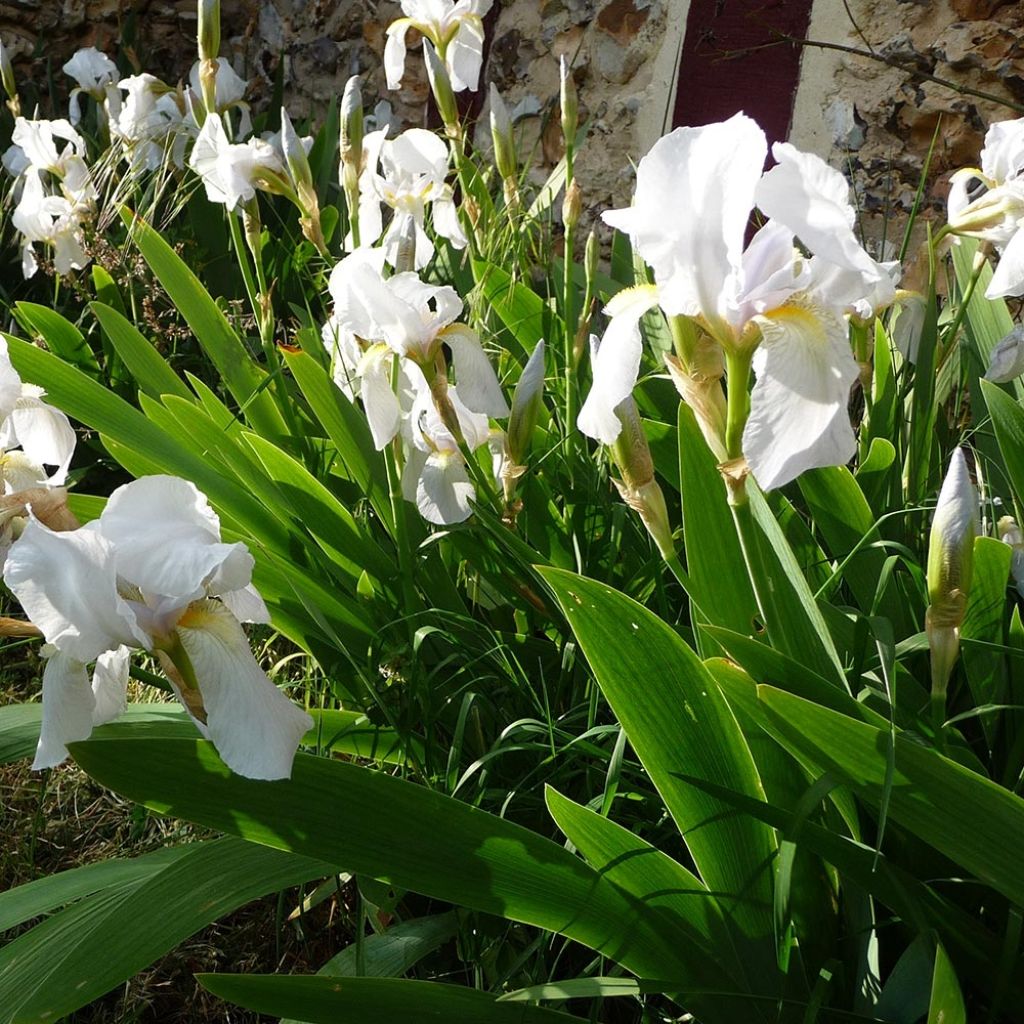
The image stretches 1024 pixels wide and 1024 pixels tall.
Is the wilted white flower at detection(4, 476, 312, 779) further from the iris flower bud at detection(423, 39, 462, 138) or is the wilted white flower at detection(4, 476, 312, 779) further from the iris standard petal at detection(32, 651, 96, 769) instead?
the iris flower bud at detection(423, 39, 462, 138)

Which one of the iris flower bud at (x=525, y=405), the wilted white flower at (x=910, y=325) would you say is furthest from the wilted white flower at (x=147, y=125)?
the wilted white flower at (x=910, y=325)

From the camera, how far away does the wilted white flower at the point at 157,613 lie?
713mm

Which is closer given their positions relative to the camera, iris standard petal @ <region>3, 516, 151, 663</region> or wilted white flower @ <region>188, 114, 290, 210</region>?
iris standard petal @ <region>3, 516, 151, 663</region>

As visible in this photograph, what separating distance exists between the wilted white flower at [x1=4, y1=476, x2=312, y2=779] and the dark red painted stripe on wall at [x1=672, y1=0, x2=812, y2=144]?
90.6 inches

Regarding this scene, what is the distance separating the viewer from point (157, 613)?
758 millimetres

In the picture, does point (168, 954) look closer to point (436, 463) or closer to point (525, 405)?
point (436, 463)

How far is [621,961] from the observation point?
2.73 ft

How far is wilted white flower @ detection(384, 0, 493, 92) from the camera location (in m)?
1.78

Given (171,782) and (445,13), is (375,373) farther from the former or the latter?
(445,13)

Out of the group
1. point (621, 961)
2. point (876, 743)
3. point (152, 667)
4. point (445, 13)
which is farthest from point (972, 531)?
point (445, 13)

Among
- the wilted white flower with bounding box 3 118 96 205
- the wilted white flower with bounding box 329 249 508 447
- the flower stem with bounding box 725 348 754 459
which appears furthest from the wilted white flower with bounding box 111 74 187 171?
the flower stem with bounding box 725 348 754 459

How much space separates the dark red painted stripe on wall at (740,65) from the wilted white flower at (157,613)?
7.55ft

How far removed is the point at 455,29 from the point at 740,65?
4.33ft

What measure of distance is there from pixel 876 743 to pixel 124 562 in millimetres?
522
